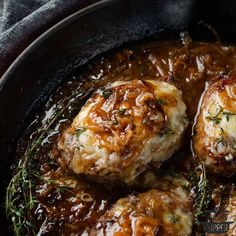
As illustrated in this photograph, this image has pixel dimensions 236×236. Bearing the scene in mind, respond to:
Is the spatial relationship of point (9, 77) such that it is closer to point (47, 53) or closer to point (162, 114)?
point (47, 53)

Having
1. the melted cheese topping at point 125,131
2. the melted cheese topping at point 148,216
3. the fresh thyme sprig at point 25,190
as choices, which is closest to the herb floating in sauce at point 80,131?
Answer: the melted cheese topping at point 125,131

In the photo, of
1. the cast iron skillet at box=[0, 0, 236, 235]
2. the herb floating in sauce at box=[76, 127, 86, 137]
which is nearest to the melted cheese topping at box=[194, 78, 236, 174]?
the herb floating in sauce at box=[76, 127, 86, 137]

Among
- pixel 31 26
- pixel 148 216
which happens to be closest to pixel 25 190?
pixel 148 216

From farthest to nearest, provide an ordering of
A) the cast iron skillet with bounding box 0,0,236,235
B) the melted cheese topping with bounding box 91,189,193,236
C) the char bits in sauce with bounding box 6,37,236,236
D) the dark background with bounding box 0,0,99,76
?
the dark background with bounding box 0,0,99,76 → the cast iron skillet with bounding box 0,0,236,235 → the char bits in sauce with bounding box 6,37,236,236 → the melted cheese topping with bounding box 91,189,193,236

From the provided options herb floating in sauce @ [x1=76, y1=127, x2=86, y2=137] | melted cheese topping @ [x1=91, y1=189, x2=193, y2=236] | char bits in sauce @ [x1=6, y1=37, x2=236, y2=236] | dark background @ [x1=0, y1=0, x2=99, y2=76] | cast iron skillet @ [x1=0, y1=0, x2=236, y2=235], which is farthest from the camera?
dark background @ [x1=0, y1=0, x2=99, y2=76]

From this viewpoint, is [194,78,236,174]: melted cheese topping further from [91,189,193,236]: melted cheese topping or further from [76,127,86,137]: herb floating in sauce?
[76,127,86,137]: herb floating in sauce

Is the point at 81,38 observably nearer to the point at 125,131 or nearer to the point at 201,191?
the point at 125,131

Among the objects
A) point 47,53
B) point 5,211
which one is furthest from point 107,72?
point 5,211

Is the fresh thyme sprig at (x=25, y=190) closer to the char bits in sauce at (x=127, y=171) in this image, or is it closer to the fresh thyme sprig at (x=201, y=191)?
the char bits in sauce at (x=127, y=171)
